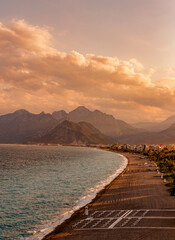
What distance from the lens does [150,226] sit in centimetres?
2202

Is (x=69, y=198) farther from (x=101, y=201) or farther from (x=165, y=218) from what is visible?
(x=165, y=218)

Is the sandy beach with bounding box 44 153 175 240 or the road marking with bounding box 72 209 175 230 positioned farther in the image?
the road marking with bounding box 72 209 175 230

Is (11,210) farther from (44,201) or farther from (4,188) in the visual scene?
(4,188)

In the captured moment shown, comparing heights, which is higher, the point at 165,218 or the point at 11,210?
the point at 165,218

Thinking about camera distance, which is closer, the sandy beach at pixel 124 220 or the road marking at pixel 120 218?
the sandy beach at pixel 124 220

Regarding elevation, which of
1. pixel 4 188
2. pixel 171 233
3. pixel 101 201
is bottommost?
pixel 4 188

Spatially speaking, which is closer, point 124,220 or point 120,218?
point 124,220

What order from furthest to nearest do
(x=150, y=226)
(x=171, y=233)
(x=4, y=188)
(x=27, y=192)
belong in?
(x=4, y=188)
(x=27, y=192)
(x=150, y=226)
(x=171, y=233)

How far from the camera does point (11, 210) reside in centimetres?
3509

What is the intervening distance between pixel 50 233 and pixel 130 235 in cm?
978

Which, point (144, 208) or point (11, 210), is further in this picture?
point (11, 210)

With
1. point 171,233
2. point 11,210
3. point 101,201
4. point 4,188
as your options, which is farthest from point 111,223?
point 4,188

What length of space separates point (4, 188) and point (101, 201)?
33.3 meters

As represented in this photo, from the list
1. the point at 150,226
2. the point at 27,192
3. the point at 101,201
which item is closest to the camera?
the point at 150,226
